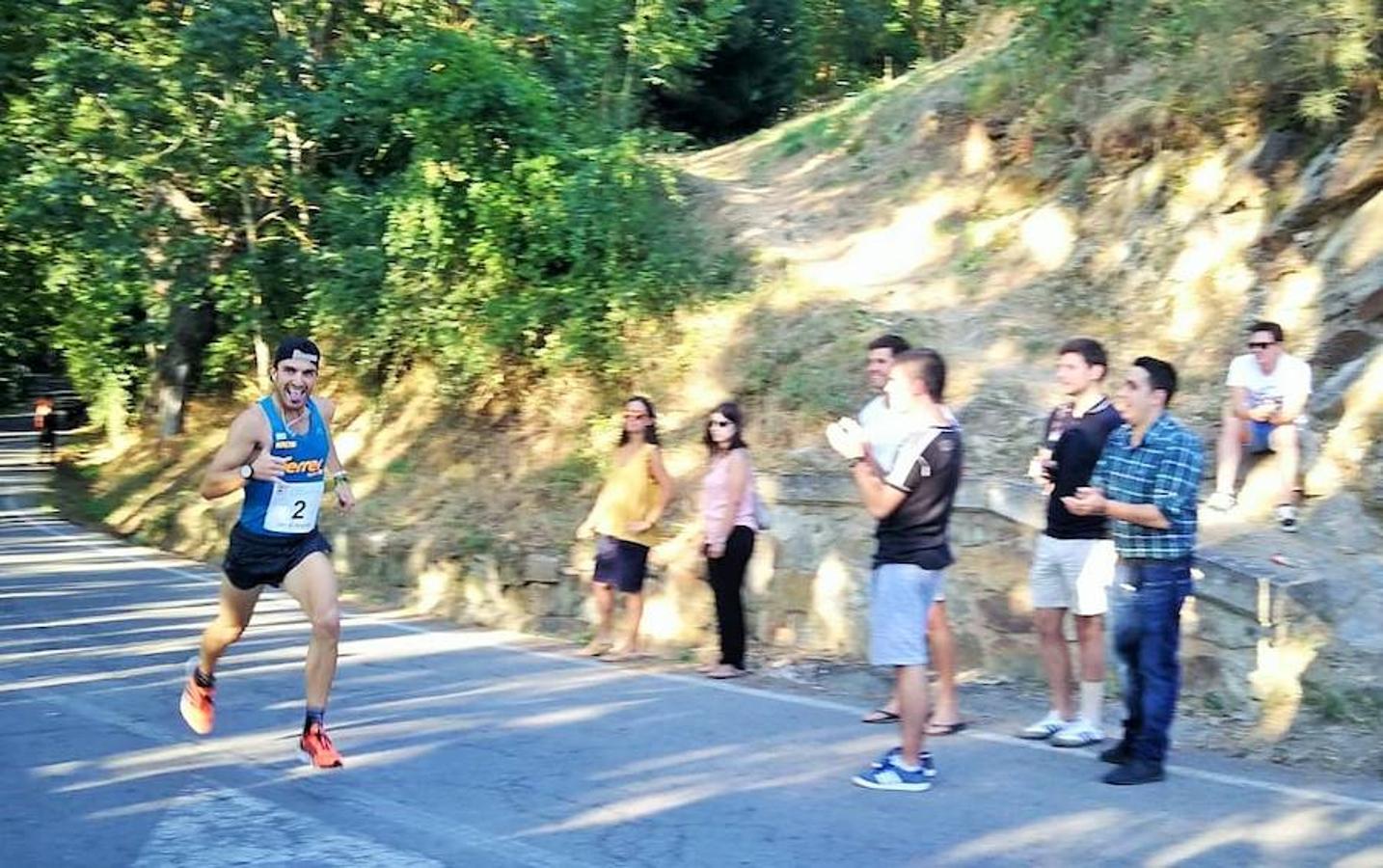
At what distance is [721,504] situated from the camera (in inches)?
390

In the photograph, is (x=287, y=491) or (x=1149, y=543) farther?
(x=287, y=491)

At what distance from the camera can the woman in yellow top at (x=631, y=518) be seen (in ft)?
34.7

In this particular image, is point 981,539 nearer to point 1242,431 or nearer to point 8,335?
point 1242,431

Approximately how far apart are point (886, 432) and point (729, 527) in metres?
2.58

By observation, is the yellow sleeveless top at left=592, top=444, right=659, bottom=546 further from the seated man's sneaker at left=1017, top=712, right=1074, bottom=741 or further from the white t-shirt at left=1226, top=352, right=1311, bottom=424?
the white t-shirt at left=1226, top=352, right=1311, bottom=424

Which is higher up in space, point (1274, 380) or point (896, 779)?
point (1274, 380)

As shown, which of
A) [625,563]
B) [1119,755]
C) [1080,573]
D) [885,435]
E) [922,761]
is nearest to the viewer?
[922,761]

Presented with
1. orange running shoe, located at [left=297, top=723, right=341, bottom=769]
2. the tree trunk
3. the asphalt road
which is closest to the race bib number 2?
orange running shoe, located at [left=297, top=723, right=341, bottom=769]

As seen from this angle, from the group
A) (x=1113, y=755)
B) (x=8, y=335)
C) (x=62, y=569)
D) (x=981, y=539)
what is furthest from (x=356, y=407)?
(x=1113, y=755)

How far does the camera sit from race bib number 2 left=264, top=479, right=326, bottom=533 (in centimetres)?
732

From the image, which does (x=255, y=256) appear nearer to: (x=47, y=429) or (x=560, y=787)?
(x=560, y=787)

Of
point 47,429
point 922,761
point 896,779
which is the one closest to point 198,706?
point 896,779

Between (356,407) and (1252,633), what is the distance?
13.1 m

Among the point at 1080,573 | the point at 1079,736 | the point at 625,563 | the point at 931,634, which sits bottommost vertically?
the point at 1079,736
